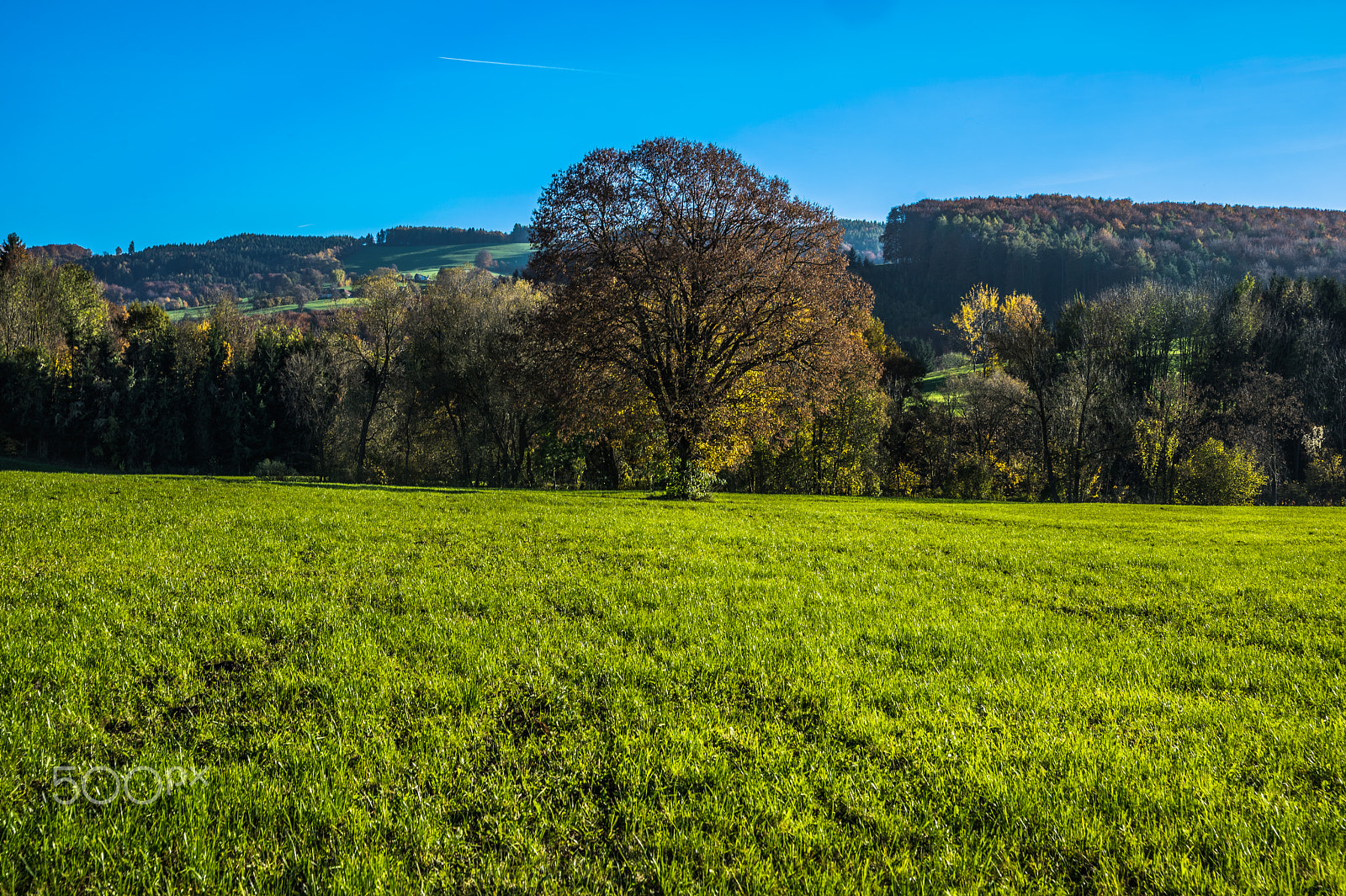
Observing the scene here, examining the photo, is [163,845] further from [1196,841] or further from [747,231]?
[747,231]

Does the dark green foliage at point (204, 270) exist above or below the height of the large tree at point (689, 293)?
above

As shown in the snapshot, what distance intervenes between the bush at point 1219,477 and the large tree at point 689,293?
43742 mm

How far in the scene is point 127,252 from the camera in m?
172

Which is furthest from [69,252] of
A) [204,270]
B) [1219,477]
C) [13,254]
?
[1219,477]

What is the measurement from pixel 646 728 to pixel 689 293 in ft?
85.5

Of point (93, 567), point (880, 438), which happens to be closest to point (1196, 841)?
point (93, 567)

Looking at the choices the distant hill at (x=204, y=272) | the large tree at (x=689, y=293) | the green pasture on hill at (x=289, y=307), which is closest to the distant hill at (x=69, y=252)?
the distant hill at (x=204, y=272)

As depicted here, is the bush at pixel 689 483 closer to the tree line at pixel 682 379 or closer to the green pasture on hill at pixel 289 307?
the tree line at pixel 682 379

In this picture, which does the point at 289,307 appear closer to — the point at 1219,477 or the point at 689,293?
the point at 689,293

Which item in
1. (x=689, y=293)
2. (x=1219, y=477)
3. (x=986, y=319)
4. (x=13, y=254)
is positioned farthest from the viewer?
(x=986, y=319)

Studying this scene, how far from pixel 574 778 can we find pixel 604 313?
25.7 metres

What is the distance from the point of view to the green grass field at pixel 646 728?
3.74 metres

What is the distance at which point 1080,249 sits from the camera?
428ft

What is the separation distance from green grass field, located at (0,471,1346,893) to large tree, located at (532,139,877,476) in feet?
61.4
